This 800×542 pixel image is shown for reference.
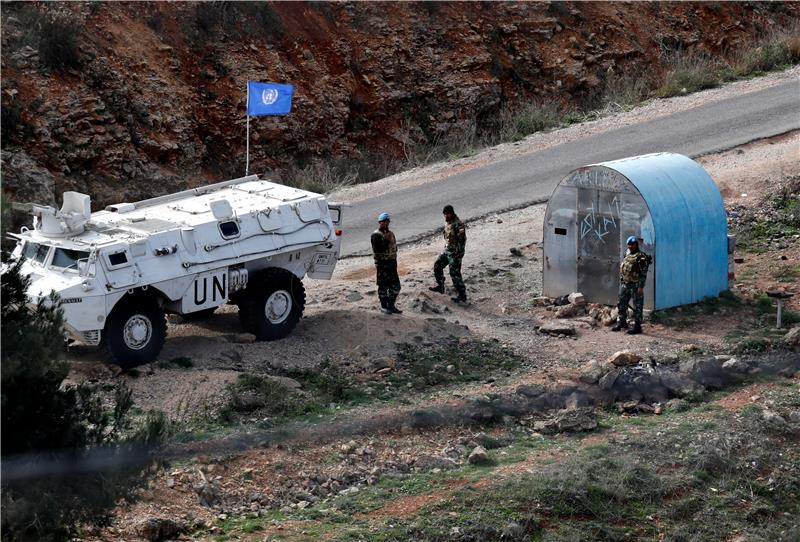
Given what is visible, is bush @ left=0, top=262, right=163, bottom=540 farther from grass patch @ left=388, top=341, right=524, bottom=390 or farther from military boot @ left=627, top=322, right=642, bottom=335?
military boot @ left=627, top=322, right=642, bottom=335

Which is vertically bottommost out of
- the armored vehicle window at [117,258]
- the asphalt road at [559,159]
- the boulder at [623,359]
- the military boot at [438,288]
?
the boulder at [623,359]

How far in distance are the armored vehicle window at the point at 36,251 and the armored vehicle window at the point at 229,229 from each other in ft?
7.55

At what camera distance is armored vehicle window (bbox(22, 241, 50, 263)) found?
16.4 m

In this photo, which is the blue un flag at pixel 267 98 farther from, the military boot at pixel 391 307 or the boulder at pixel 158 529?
the boulder at pixel 158 529

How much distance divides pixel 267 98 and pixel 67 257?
18.5 feet

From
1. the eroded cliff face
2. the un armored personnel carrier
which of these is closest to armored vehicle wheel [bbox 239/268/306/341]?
the un armored personnel carrier

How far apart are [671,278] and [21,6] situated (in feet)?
60.3

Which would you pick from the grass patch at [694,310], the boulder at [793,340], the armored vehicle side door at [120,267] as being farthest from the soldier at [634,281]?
the armored vehicle side door at [120,267]

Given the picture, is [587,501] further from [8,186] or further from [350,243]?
[8,186]

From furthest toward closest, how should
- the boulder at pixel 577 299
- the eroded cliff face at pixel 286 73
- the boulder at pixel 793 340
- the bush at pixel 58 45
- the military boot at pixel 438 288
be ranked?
the bush at pixel 58 45
the eroded cliff face at pixel 286 73
the military boot at pixel 438 288
the boulder at pixel 577 299
the boulder at pixel 793 340

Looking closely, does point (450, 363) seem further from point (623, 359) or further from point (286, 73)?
point (286, 73)

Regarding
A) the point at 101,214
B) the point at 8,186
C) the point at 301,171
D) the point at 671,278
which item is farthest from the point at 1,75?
the point at 671,278

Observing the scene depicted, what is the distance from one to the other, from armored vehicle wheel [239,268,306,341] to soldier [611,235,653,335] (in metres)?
4.79

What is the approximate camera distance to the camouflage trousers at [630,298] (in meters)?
18.6
